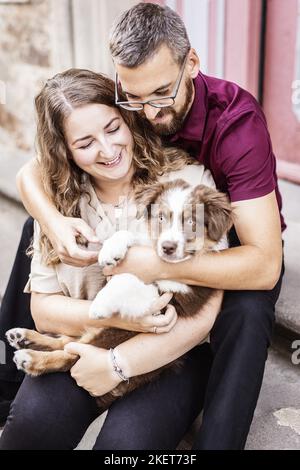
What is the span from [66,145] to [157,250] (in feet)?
1.83

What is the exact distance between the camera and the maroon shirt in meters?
2.02

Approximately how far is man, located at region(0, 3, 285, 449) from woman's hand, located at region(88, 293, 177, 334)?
0.10 meters

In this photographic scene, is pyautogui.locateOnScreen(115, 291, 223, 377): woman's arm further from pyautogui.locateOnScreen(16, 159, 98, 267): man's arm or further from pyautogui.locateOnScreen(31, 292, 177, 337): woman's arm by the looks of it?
pyautogui.locateOnScreen(16, 159, 98, 267): man's arm

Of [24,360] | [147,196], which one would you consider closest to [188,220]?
[147,196]

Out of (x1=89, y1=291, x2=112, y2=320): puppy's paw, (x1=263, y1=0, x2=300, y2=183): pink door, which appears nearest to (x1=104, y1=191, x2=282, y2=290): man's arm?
(x1=89, y1=291, x2=112, y2=320): puppy's paw

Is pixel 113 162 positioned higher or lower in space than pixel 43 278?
higher

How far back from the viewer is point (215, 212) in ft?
6.52

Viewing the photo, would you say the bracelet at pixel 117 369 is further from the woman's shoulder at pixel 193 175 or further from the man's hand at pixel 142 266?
the woman's shoulder at pixel 193 175

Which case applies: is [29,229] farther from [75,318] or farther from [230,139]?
[230,139]

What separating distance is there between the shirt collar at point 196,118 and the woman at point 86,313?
110mm

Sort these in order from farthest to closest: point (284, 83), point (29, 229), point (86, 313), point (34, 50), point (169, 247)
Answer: point (34, 50), point (284, 83), point (29, 229), point (86, 313), point (169, 247)

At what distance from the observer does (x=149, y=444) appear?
1894 millimetres
